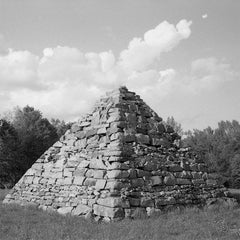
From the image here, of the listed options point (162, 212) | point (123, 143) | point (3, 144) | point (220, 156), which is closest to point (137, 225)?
point (162, 212)

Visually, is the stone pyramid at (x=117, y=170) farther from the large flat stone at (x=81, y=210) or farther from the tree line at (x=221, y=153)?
the tree line at (x=221, y=153)

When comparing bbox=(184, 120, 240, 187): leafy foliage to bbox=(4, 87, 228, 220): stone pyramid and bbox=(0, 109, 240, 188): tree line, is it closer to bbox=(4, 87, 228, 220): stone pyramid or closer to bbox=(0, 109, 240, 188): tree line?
bbox=(0, 109, 240, 188): tree line

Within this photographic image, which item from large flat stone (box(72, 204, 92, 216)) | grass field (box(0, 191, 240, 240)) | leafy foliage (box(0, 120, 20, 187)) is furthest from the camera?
leafy foliage (box(0, 120, 20, 187))

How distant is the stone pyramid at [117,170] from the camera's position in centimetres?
1044

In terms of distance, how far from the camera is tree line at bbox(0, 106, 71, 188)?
31750mm

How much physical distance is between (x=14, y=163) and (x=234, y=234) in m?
26.7

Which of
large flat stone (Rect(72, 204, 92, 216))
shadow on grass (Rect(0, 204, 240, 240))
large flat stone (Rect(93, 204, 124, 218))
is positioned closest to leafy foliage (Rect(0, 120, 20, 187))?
shadow on grass (Rect(0, 204, 240, 240))

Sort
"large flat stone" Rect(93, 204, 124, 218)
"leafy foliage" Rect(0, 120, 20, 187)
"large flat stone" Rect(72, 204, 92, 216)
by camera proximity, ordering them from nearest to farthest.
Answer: "large flat stone" Rect(93, 204, 124, 218) → "large flat stone" Rect(72, 204, 92, 216) → "leafy foliage" Rect(0, 120, 20, 187)

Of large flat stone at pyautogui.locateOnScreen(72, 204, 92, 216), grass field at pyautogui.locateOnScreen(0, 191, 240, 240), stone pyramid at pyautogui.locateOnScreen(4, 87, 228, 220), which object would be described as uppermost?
stone pyramid at pyautogui.locateOnScreen(4, 87, 228, 220)

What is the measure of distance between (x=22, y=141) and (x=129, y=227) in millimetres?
26666

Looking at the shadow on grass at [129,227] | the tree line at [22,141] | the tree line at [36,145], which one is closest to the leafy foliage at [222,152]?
the tree line at [36,145]

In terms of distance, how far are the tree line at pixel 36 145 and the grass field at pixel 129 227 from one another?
15.9 meters

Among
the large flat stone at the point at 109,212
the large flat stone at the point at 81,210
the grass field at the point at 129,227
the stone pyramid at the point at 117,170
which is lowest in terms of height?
the grass field at the point at 129,227

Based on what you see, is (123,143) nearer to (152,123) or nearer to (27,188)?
(152,123)
